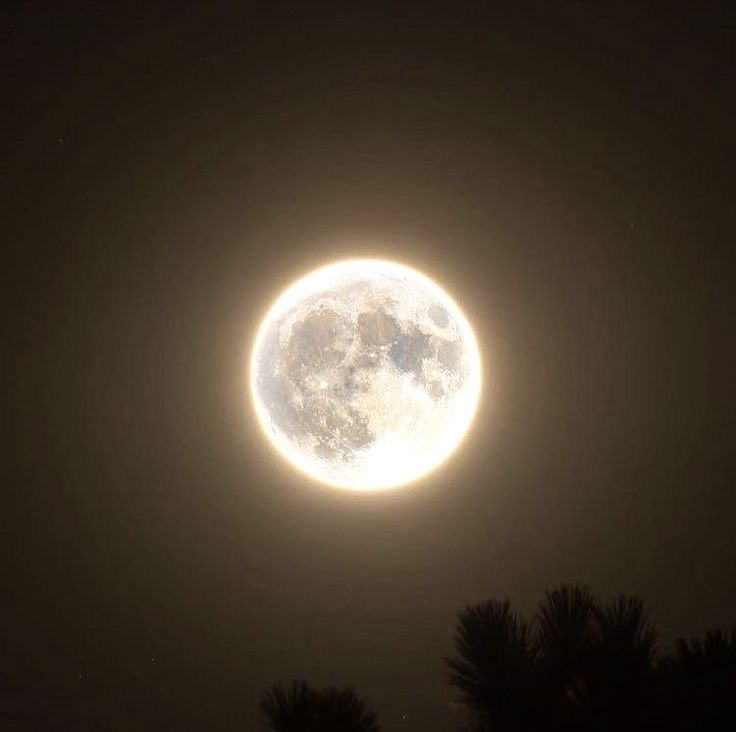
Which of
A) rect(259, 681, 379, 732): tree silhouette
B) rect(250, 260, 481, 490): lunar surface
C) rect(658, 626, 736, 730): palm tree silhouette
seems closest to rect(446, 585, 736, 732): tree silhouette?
rect(658, 626, 736, 730): palm tree silhouette

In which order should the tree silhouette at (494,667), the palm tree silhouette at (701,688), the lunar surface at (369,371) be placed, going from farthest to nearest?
the lunar surface at (369,371)
the tree silhouette at (494,667)
the palm tree silhouette at (701,688)

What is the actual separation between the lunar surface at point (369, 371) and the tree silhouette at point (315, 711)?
10.7 metres

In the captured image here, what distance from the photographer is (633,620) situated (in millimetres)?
4270

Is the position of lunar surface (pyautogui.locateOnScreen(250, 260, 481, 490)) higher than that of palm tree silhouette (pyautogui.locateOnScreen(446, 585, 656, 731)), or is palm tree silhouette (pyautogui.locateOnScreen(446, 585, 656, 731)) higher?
lunar surface (pyautogui.locateOnScreen(250, 260, 481, 490))

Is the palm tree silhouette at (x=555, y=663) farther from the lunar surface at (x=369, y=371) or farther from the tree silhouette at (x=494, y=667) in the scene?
the lunar surface at (x=369, y=371)

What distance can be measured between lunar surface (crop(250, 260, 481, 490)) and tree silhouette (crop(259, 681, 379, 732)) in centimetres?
1067

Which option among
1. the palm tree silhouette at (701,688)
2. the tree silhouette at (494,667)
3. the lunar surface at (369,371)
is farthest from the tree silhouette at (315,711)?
the lunar surface at (369,371)

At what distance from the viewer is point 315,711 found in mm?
3898

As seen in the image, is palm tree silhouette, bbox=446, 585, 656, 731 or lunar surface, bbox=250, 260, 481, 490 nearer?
palm tree silhouette, bbox=446, 585, 656, 731

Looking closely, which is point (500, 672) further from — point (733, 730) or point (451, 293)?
point (451, 293)

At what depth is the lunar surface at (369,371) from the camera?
1475 centimetres

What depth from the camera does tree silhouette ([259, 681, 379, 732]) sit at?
3.84 meters

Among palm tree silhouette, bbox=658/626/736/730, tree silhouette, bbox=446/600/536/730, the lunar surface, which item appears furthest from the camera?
the lunar surface

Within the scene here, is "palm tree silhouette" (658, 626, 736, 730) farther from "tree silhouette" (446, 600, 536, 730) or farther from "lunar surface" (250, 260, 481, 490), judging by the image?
"lunar surface" (250, 260, 481, 490)
